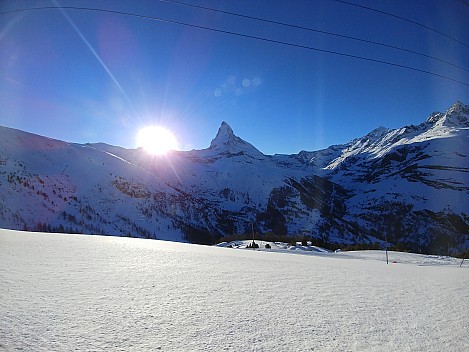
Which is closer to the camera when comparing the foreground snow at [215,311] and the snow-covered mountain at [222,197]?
the foreground snow at [215,311]

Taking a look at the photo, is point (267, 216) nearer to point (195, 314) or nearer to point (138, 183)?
point (138, 183)

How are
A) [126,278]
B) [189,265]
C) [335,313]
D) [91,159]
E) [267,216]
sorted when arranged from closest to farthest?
[335,313]
[126,278]
[189,265]
[91,159]
[267,216]

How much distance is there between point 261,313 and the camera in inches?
89.0

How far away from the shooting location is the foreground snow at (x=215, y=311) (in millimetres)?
1698

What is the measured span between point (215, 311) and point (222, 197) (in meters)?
109

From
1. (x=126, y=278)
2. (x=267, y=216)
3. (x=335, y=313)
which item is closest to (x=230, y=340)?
(x=335, y=313)

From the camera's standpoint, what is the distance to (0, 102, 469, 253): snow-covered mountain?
41.9 metres

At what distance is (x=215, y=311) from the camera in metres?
2.25

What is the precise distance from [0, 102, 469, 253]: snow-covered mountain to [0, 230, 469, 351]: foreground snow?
591 cm

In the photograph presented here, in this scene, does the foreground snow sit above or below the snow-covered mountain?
below

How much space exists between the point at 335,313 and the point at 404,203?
14462 cm

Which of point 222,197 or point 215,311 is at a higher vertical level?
point 222,197

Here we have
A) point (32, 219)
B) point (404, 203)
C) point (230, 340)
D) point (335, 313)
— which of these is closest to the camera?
point (230, 340)

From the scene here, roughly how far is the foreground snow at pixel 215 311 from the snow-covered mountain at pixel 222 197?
5.91 metres
